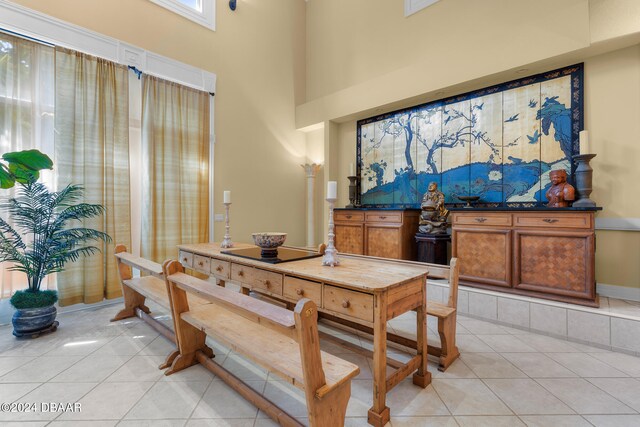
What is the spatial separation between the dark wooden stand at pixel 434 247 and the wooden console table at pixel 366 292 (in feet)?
5.58

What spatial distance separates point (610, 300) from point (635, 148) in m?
1.58

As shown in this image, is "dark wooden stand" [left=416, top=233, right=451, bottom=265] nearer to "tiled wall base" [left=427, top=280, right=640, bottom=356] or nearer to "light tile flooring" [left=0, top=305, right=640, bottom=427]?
"tiled wall base" [left=427, top=280, right=640, bottom=356]

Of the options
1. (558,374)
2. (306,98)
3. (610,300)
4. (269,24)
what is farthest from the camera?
(306,98)

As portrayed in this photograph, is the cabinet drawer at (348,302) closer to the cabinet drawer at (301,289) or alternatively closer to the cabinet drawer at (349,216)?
the cabinet drawer at (301,289)

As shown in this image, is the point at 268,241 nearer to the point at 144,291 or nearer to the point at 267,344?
the point at 267,344

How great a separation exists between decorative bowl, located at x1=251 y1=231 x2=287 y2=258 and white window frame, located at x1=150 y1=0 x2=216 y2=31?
12.8 ft

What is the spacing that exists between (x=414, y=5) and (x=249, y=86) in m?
2.97

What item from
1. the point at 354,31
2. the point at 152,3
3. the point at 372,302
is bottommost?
the point at 372,302

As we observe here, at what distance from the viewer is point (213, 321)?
1.90 meters

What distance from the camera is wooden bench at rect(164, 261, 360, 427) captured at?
1140 mm

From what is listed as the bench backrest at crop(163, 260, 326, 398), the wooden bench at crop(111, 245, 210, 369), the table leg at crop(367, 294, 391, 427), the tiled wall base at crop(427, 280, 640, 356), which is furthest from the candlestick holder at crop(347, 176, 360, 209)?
the bench backrest at crop(163, 260, 326, 398)

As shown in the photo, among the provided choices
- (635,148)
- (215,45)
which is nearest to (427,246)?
(635,148)

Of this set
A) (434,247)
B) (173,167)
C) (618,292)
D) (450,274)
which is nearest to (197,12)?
(173,167)

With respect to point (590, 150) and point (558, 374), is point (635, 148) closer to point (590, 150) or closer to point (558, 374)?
point (590, 150)
